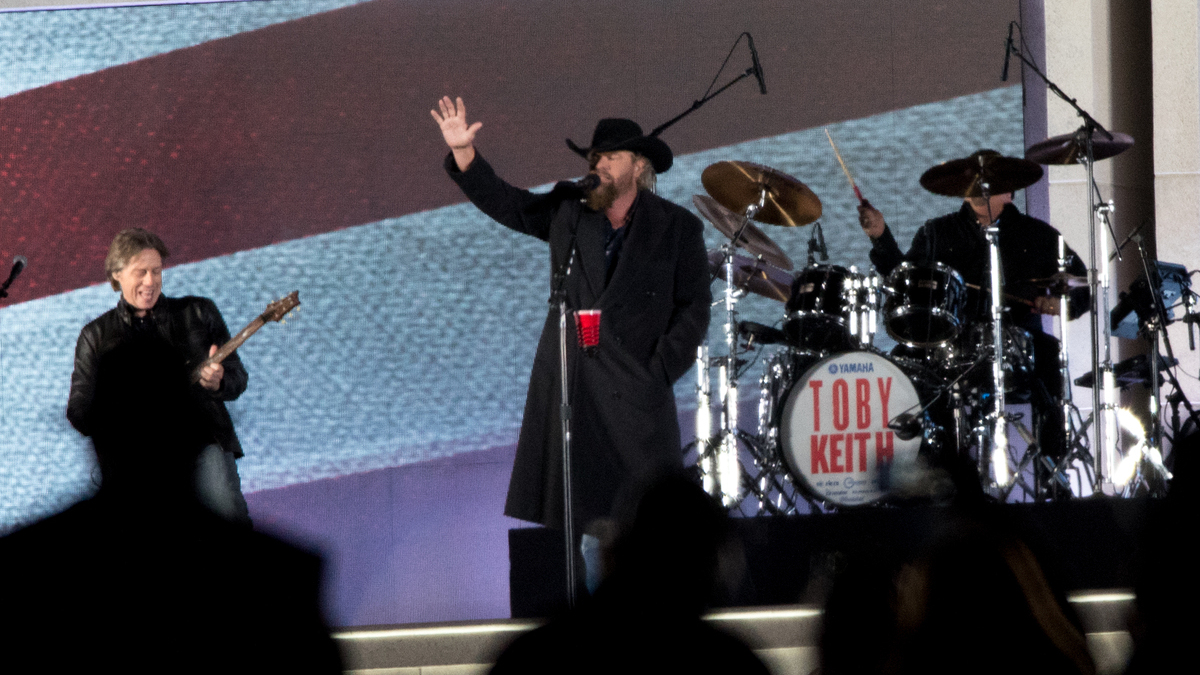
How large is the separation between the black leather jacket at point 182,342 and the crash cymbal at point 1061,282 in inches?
140

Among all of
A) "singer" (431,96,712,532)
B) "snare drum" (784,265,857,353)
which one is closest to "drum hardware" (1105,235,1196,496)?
"snare drum" (784,265,857,353)

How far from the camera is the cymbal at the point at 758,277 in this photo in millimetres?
5699

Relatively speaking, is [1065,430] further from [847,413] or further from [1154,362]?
[847,413]

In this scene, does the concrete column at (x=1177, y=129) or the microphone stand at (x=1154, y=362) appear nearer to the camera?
the microphone stand at (x=1154, y=362)

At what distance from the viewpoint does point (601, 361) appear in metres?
3.79

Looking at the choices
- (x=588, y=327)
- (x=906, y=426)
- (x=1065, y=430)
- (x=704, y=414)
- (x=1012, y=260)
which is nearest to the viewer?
(x=588, y=327)

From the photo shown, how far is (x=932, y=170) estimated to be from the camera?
5.59 meters

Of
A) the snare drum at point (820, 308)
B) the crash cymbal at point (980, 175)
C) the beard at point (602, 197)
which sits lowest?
the snare drum at point (820, 308)

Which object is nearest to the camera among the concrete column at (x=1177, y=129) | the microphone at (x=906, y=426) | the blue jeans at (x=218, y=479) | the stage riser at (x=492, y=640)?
the stage riser at (x=492, y=640)

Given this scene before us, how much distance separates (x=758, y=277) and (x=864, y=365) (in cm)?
74

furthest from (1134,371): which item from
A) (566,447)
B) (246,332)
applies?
(246,332)

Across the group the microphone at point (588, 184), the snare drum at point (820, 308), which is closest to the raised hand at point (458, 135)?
the microphone at point (588, 184)

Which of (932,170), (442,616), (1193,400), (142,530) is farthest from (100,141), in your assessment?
(1193,400)

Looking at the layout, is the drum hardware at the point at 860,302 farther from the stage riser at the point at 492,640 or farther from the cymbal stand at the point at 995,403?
the stage riser at the point at 492,640
